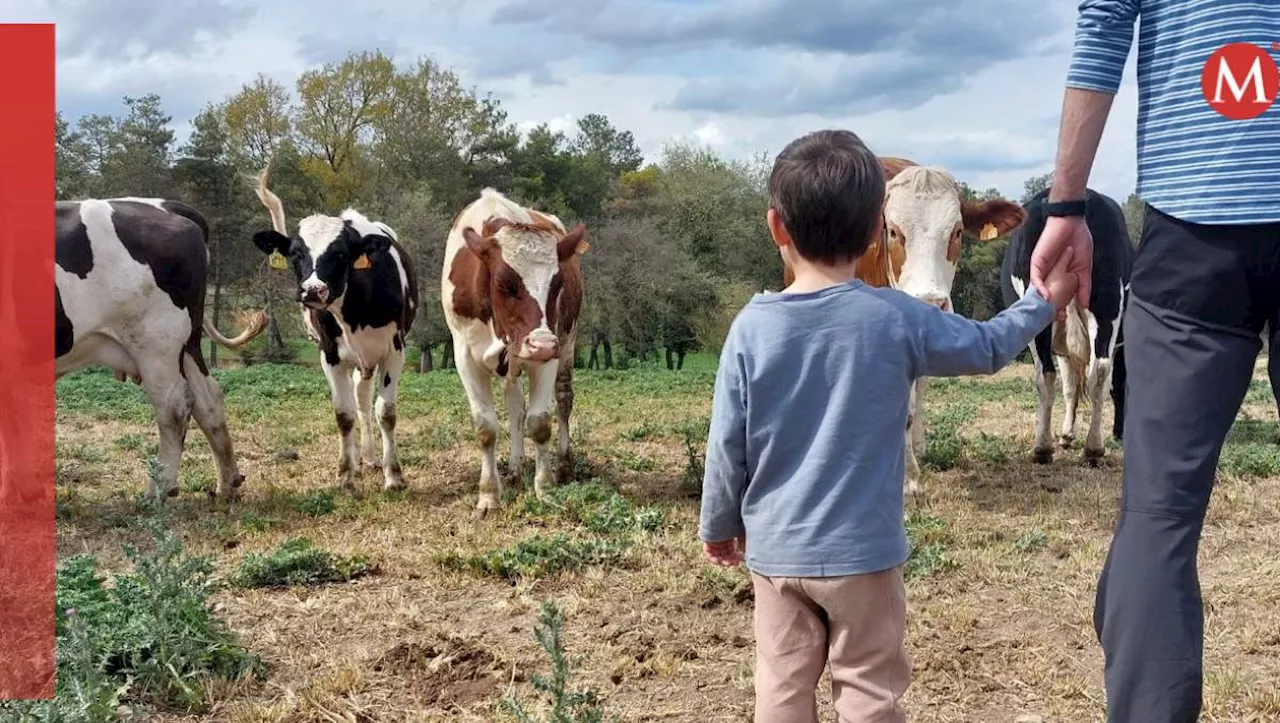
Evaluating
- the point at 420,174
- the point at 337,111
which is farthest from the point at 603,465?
the point at 337,111

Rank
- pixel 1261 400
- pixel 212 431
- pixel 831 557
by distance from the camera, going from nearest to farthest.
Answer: pixel 831 557
pixel 212 431
pixel 1261 400

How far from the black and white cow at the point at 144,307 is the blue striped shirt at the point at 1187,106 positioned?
6914 mm

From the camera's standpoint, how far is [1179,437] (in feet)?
8.12

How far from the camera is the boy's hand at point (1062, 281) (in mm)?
2670

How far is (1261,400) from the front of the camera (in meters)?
13.1

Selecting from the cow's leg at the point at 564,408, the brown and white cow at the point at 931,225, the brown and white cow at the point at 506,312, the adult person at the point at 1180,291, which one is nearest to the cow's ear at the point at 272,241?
the brown and white cow at the point at 506,312

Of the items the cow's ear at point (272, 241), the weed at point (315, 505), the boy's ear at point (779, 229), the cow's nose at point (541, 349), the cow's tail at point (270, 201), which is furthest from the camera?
the cow's tail at point (270, 201)

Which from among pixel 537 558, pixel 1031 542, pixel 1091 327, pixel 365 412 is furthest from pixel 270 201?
pixel 1091 327

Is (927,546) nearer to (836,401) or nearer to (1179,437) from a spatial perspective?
(1179,437)

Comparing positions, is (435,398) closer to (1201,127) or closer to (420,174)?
(1201,127)

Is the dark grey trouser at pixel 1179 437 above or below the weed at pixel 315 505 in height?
above

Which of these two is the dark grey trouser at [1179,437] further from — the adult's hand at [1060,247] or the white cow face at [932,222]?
the white cow face at [932,222]

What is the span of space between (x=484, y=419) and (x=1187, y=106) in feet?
18.7

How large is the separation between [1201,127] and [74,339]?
7405 millimetres
